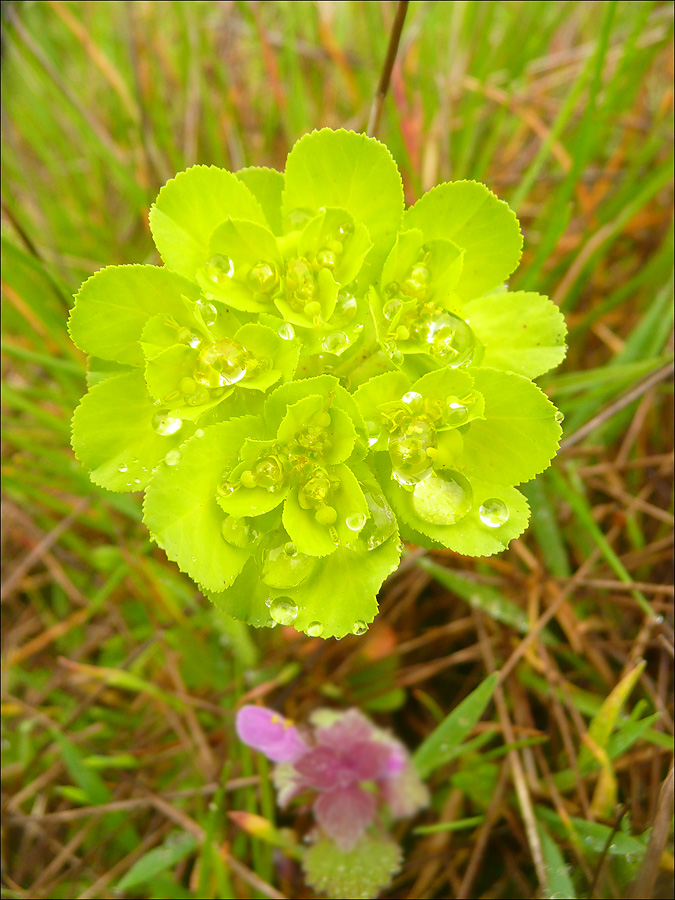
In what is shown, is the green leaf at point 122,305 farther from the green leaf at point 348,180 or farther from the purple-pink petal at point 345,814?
the purple-pink petal at point 345,814

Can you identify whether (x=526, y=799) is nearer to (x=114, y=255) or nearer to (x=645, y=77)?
(x=114, y=255)

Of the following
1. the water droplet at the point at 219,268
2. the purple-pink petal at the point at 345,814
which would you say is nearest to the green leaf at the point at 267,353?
the water droplet at the point at 219,268

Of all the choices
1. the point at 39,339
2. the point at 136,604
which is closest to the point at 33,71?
the point at 39,339

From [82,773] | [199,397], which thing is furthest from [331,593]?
[82,773]

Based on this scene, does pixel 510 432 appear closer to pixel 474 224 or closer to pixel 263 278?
pixel 474 224

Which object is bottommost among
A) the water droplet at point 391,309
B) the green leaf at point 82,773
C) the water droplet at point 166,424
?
the green leaf at point 82,773

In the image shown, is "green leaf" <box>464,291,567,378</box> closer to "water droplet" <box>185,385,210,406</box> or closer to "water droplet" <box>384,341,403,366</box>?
"water droplet" <box>384,341,403,366</box>

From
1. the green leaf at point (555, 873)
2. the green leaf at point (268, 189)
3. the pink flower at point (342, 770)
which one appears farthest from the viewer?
the pink flower at point (342, 770)
